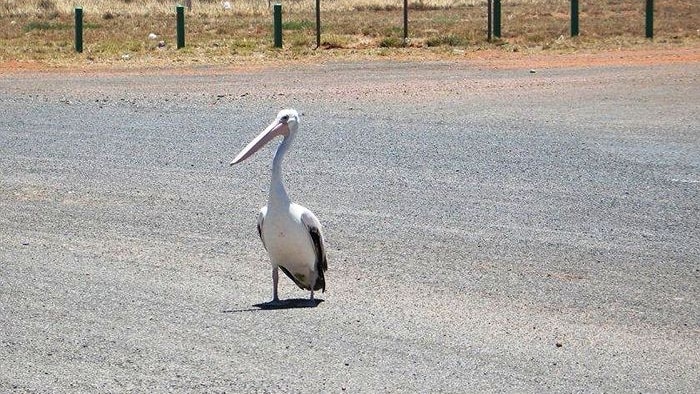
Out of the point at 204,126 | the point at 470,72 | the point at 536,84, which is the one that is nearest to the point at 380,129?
the point at 204,126

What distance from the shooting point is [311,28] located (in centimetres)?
3634

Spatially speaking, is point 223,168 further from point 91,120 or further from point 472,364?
point 472,364

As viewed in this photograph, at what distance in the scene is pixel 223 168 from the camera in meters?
15.2

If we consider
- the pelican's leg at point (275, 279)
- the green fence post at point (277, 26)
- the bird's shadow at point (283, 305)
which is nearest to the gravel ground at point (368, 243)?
the bird's shadow at point (283, 305)

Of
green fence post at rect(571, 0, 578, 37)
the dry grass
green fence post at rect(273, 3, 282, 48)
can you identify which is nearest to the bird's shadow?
the dry grass

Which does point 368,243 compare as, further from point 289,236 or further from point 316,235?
point 289,236

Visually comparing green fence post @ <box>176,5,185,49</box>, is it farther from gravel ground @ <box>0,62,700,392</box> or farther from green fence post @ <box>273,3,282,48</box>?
gravel ground @ <box>0,62,700,392</box>

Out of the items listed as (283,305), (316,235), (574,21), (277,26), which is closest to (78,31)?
(277,26)

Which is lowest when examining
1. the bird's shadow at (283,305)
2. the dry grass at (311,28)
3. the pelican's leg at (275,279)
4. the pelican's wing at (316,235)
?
the bird's shadow at (283,305)

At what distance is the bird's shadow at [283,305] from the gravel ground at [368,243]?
99 mm

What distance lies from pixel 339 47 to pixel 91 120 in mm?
11627

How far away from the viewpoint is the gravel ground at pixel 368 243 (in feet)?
26.2

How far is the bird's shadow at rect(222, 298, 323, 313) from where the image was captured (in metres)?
9.22

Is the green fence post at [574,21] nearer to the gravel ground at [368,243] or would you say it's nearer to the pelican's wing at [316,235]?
the gravel ground at [368,243]
